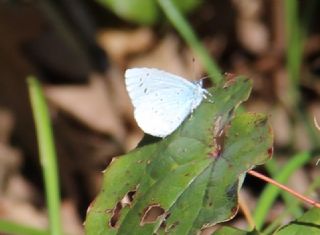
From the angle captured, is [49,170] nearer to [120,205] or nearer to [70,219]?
[120,205]

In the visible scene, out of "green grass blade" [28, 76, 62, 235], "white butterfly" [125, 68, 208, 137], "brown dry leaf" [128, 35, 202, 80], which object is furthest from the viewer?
"brown dry leaf" [128, 35, 202, 80]

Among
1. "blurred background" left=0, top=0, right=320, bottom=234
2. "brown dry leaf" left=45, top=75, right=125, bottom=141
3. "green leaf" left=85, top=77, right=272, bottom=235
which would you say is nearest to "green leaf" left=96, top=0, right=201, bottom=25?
"blurred background" left=0, top=0, right=320, bottom=234

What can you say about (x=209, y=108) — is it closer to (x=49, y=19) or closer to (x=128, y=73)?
(x=128, y=73)

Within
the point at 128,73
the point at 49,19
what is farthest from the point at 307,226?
the point at 49,19

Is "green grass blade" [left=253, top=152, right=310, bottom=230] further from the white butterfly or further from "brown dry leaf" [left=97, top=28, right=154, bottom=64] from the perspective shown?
"brown dry leaf" [left=97, top=28, right=154, bottom=64]

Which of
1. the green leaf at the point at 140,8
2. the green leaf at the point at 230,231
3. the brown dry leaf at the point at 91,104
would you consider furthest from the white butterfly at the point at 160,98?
the brown dry leaf at the point at 91,104

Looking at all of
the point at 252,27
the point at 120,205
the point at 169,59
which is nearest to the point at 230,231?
the point at 120,205
